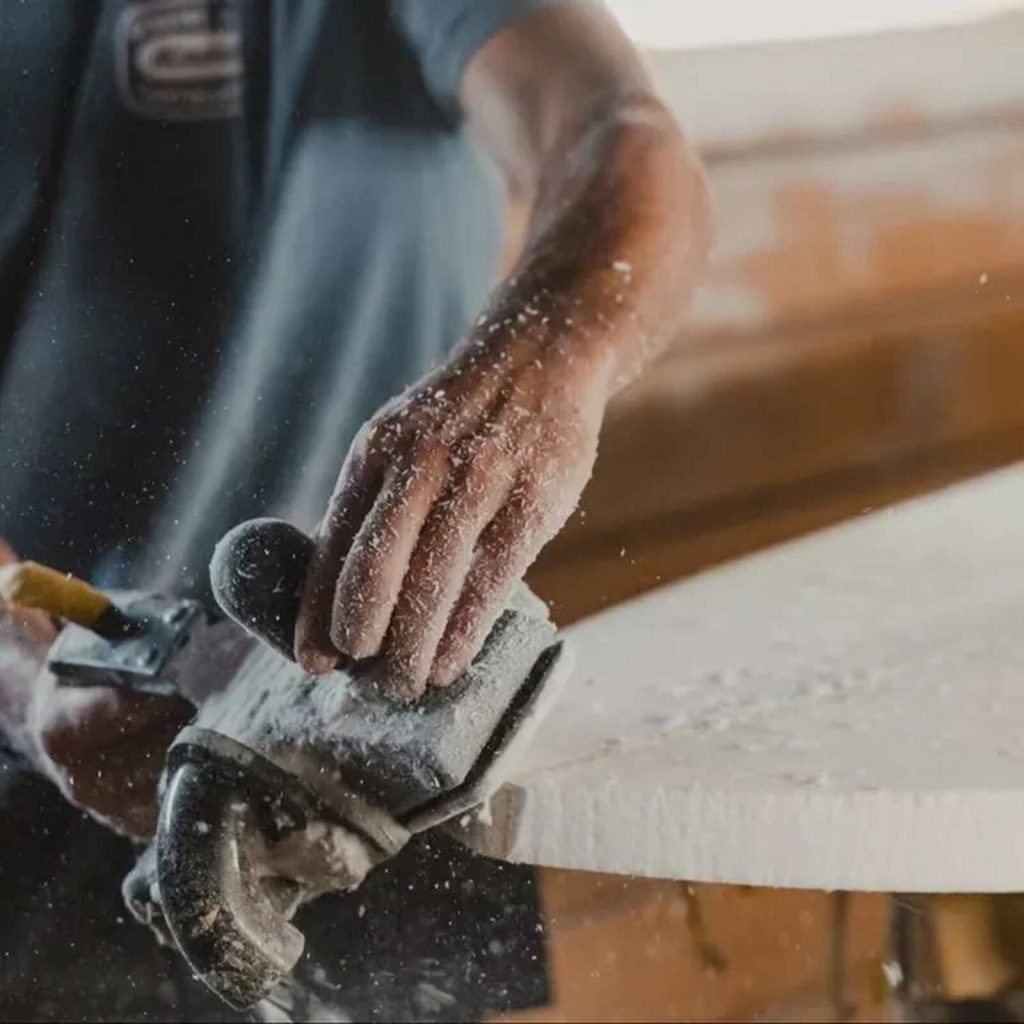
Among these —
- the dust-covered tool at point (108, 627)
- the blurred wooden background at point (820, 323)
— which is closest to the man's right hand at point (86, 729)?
the dust-covered tool at point (108, 627)

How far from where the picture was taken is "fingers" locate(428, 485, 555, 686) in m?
0.34

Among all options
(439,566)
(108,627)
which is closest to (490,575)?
(439,566)

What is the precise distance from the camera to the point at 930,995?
0.56 meters

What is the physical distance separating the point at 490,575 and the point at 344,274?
0.27 ft

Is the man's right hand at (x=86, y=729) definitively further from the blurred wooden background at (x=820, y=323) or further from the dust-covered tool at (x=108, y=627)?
the blurred wooden background at (x=820, y=323)

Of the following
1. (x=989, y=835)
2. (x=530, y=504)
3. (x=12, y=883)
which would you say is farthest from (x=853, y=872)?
(x=12, y=883)

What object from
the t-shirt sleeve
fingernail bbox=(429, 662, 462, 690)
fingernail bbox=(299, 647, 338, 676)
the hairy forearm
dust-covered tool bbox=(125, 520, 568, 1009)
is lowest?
dust-covered tool bbox=(125, 520, 568, 1009)

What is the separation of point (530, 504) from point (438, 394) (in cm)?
4

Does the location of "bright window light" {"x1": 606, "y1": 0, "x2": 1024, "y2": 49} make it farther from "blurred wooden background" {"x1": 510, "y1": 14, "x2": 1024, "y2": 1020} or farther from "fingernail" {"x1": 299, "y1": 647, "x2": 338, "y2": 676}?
"fingernail" {"x1": 299, "y1": 647, "x2": 338, "y2": 676}

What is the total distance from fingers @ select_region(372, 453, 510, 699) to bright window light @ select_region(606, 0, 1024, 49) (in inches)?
4.3

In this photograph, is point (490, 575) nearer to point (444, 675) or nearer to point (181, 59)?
point (444, 675)

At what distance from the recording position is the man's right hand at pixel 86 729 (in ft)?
1.28

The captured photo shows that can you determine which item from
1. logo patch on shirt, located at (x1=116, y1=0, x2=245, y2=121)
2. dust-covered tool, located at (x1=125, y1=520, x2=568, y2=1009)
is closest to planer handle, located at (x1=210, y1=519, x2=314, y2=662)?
dust-covered tool, located at (x1=125, y1=520, x2=568, y2=1009)

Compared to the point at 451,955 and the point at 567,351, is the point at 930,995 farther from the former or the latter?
the point at 567,351
